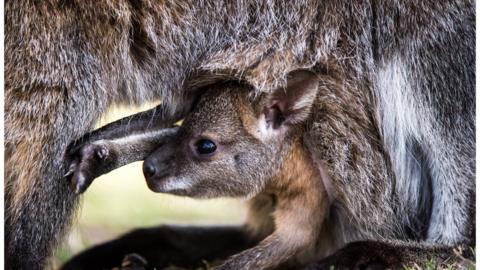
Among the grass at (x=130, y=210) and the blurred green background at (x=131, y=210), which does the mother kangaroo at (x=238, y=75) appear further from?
the blurred green background at (x=131, y=210)

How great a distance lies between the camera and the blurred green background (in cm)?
701

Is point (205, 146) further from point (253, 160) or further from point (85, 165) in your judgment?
point (85, 165)

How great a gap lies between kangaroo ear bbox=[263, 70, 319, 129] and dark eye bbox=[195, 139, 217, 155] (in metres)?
0.28

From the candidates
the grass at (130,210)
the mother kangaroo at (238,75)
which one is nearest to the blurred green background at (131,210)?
the grass at (130,210)

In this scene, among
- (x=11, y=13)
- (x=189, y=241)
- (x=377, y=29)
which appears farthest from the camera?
(x=189, y=241)

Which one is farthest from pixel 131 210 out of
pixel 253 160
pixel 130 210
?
pixel 253 160

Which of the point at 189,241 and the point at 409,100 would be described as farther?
the point at 189,241

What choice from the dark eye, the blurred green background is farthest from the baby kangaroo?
Result: the blurred green background

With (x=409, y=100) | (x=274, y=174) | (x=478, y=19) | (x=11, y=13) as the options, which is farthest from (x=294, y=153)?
(x=11, y=13)

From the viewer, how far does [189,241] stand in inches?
243

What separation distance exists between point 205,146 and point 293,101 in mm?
439

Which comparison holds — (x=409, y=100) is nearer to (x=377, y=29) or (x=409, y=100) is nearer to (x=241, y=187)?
(x=377, y=29)

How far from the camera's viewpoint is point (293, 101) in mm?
5172

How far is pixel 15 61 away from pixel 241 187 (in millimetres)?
1141
